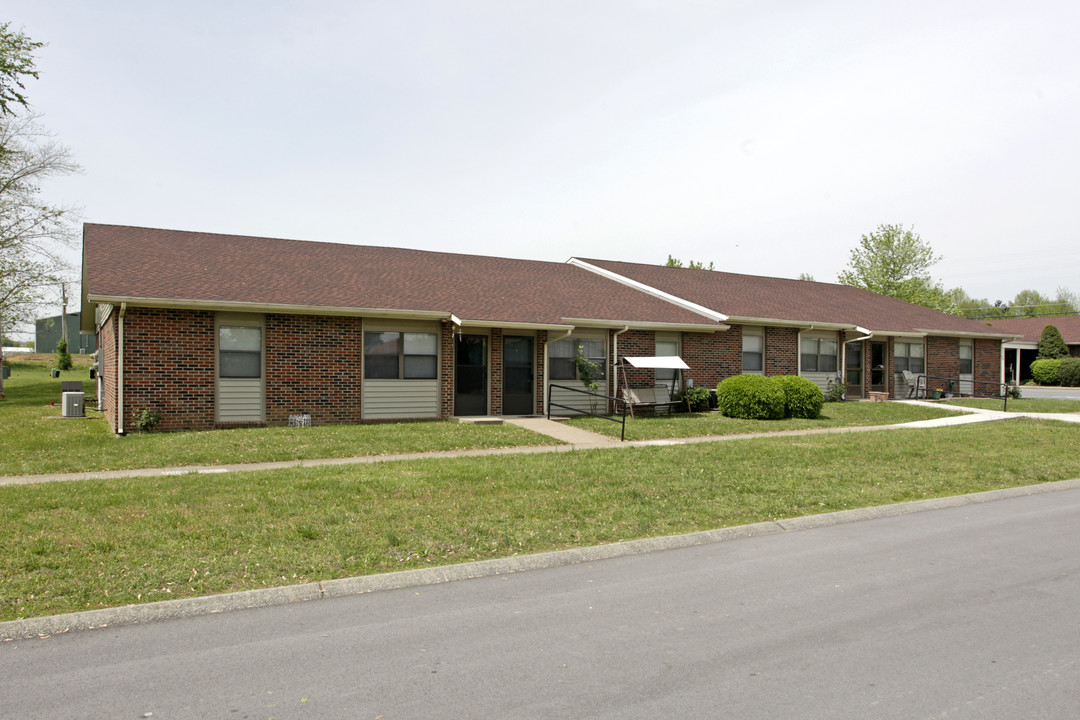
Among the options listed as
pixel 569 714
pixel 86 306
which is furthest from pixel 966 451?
pixel 86 306

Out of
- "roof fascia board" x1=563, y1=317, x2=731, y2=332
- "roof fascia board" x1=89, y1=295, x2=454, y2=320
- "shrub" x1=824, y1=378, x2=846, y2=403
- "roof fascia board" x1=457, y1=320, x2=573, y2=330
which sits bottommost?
"shrub" x1=824, y1=378, x2=846, y2=403

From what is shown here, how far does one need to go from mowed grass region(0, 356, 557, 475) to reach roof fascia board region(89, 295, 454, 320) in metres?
2.44

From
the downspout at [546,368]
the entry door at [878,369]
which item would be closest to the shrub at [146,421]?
the downspout at [546,368]

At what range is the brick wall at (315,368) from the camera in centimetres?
1577

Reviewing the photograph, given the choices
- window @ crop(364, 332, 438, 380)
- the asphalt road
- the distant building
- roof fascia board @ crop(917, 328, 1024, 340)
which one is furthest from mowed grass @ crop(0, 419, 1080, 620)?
the distant building

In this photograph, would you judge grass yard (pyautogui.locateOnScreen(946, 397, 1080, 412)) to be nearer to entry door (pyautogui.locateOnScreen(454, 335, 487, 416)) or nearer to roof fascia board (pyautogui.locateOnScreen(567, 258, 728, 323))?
roof fascia board (pyautogui.locateOnScreen(567, 258, 728, 323))

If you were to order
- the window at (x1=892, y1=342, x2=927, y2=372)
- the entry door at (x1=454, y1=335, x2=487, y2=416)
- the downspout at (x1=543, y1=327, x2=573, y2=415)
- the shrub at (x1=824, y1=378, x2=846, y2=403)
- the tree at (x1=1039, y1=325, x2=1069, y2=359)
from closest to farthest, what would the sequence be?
the entry door at (x1=454, y1=335, x2=487, y2=416) → the downspout at (x1=543, y1=327, x2=573, y2=415) → the shrub at (x1=824, y1=378, x2=846, y2=403) → the window at (x1=892, y1=342, x2=927, y2=372) → the tree at (x1=1039, y1=325, x2=1069, y2=359)

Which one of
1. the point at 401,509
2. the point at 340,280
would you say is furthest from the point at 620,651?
the point at 340,280

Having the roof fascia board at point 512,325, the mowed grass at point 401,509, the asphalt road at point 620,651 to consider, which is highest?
the roof fascia board at point 512,325

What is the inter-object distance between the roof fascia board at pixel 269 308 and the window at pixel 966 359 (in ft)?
69.9

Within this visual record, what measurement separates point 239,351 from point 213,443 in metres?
3.34

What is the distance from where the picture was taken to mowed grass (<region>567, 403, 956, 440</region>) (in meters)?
15.7

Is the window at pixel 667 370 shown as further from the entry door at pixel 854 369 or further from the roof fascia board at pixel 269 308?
the entry door at pixel 854 369

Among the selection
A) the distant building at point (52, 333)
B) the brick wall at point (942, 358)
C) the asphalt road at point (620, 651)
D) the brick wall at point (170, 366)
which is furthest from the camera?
the distant building at point (52, 333)
